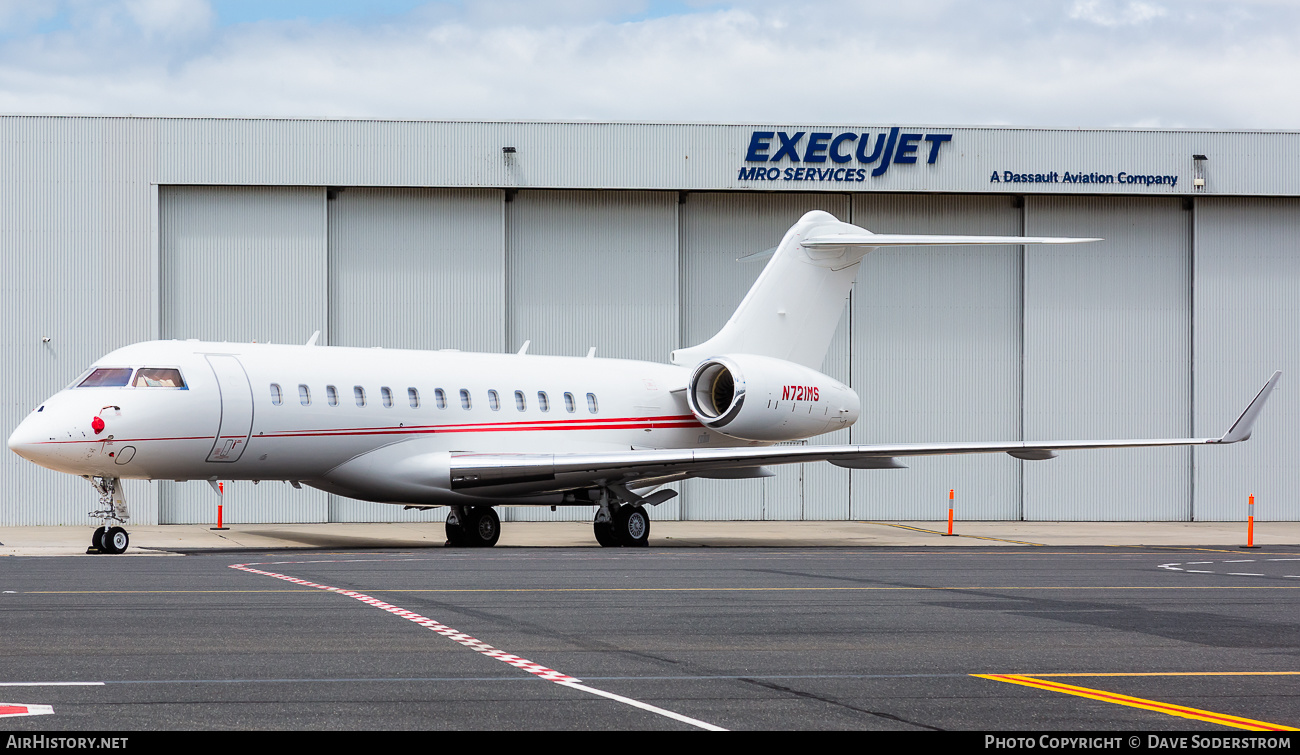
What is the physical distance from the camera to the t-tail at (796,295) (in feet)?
86.2

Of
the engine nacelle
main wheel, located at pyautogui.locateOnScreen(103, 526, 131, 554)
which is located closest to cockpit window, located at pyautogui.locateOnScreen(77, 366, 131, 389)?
main wheel, located at pyautogui.locateOnScreen(103, 526, 131, 554)

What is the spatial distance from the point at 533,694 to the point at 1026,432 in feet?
87.9

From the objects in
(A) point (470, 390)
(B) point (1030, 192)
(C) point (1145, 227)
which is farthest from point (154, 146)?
(C) point (1145, 227)

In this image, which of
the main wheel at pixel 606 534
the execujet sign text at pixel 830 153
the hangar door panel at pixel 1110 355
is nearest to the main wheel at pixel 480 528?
the main wheel at pixel 606 534

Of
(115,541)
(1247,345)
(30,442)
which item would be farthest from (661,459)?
(1247,345)

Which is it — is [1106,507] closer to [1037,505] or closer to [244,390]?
[1037,505]

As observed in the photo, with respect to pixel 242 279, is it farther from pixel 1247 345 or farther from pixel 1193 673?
pixel 1193 673

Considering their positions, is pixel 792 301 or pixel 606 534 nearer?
pixel 606 534

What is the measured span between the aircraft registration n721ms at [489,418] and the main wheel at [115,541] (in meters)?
0.02

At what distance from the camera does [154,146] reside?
29.8 metres

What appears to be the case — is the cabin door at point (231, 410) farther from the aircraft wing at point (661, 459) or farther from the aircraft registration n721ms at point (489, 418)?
the aircraft wing at point (661, 459)

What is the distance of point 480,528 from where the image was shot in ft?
78.6

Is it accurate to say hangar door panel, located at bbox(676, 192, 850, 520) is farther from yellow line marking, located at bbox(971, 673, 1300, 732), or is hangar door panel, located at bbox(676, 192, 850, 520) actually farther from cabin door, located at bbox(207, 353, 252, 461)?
yellow line marking, located at bbox(971, 673, 1300, 732)

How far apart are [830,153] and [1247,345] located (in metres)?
10.9
